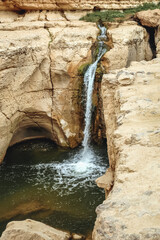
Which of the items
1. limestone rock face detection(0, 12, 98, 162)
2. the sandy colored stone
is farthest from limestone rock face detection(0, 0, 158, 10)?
the sandy colored stone

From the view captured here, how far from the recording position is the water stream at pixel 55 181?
611 centimetres

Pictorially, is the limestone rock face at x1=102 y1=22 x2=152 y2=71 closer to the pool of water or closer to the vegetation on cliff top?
the vegetation on cliff top

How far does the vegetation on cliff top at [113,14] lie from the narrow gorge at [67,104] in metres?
0.28

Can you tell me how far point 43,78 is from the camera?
9109mm

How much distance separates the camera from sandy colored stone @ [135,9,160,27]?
34.4ft

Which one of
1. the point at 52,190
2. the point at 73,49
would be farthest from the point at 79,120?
the point at 52,190

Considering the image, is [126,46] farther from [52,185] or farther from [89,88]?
[52,185]

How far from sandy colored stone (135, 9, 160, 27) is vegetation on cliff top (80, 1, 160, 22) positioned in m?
0.85

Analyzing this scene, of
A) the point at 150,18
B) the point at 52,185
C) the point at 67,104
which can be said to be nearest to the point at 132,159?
the point at 52,185

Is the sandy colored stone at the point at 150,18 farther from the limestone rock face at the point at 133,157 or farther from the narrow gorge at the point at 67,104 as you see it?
the limestone rock face at the point at 133,157

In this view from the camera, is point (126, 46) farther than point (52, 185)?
Yes

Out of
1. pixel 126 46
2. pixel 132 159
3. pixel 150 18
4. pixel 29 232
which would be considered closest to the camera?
pixel 132 159

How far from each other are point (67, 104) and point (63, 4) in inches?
171

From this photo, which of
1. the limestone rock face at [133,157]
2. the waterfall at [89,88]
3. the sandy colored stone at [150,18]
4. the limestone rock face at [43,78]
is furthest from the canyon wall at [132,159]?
the sandy colored stone at [150,18]
